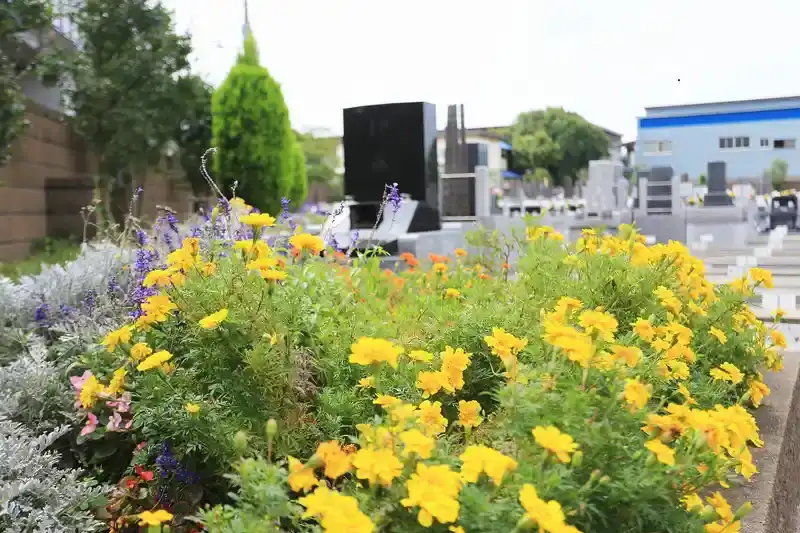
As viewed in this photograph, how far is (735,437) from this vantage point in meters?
1.13

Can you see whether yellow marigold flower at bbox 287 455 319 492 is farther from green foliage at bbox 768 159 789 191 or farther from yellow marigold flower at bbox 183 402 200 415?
Result: green foliage at bbox 768 159 789 191

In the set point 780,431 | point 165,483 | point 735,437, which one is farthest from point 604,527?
point 780,431

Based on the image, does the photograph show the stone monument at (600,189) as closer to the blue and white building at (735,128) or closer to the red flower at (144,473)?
the blue and white building at (735,128)

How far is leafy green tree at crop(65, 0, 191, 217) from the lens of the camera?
10.1 meters

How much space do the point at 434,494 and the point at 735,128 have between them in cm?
858

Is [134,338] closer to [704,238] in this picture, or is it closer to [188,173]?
[704,238]

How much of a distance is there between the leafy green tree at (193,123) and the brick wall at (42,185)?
178 cm

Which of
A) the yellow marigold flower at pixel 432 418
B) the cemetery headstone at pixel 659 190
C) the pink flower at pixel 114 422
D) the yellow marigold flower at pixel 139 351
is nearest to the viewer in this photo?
the yellow marigold flower at pixel 432 418

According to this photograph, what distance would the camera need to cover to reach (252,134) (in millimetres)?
11602

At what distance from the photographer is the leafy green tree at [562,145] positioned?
4478 cm

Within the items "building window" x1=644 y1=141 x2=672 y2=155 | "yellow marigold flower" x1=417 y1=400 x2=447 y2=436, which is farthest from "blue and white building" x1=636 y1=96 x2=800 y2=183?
"yellow marigold flower" x1=417 y1=400 x2=447 y2=436

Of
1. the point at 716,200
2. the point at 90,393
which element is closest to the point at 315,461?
the point at 90,393

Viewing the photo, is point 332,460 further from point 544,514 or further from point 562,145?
point 562,145

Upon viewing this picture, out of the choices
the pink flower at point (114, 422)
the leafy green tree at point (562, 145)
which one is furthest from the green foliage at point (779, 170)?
the leafy green tree at point (562, 145)
